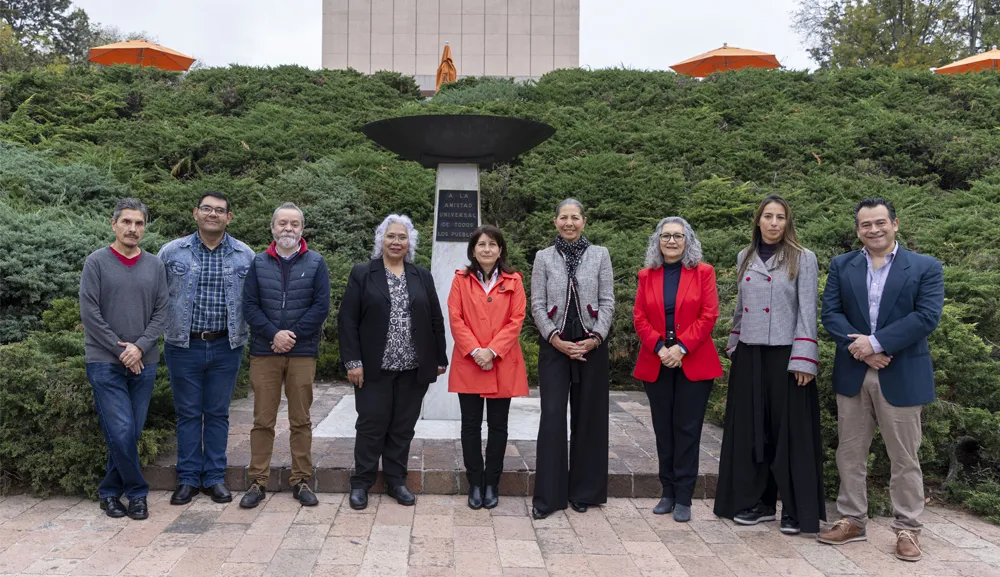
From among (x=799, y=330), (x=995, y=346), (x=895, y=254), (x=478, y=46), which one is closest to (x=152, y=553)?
(x=799, y=330)

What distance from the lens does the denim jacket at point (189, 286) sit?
3.95m

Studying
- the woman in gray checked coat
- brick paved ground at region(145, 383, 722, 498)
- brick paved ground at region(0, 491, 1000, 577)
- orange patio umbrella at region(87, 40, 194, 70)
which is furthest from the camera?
orange patio umbrella at region(87, 40, 194, 70)

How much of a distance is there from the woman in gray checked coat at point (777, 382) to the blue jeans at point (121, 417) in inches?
130

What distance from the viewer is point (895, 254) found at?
3549mm

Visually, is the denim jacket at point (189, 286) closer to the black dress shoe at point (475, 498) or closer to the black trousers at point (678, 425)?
the black dress shoe at point (475, 498)

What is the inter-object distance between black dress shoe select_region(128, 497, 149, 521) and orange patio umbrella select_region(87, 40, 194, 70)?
1704 centimetres

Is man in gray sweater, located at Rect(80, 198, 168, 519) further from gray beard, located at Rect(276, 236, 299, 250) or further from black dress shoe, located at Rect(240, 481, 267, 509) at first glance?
gray beard, located at Rect(276, 236, 299, 250)

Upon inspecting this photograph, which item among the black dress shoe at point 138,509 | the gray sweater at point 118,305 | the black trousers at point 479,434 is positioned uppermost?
the gray sweater at point 118,305

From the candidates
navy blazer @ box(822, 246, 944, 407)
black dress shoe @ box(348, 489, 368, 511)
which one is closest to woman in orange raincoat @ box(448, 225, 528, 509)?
black dress shoe @ box(348, 489, 368, 511)

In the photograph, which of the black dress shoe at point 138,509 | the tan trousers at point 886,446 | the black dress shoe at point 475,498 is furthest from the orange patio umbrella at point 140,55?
the tan trousers at point 886,446

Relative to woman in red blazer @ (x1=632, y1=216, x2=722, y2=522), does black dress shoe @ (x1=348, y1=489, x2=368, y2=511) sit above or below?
below

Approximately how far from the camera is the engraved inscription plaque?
5324 millimetres

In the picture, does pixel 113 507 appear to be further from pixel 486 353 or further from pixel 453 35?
pixel 453 35

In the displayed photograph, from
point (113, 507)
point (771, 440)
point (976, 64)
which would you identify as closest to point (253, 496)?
point (113, 507)
